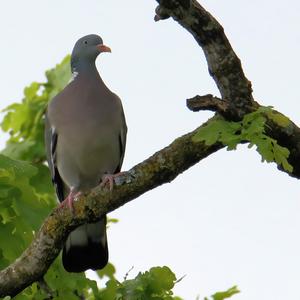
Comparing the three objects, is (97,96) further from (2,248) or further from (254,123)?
(254,123)

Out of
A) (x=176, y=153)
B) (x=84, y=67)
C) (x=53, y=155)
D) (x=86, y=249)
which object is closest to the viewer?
(x=176, y=153)

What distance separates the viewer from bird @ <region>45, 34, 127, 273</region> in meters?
7.22

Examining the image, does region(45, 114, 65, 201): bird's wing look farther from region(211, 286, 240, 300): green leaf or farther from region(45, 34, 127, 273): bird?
region(211, 286, 240, 300): green leaf

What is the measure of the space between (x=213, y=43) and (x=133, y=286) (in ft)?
5.63

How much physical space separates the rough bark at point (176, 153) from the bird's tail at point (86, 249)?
44.7 inches

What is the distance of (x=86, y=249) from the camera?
24.1 feet

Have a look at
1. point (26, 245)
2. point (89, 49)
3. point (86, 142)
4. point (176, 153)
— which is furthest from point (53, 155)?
point (176, 153)

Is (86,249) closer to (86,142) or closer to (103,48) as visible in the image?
(86,142)

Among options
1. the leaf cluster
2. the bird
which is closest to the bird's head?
the bird

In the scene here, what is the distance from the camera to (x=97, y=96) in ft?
24.1

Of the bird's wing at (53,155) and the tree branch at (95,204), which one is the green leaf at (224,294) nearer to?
the tree branch at (95,204)

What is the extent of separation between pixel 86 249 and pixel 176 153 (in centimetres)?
196

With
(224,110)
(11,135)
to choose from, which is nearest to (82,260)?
(224,110)

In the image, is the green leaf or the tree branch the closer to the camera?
the tree branch
